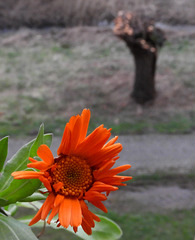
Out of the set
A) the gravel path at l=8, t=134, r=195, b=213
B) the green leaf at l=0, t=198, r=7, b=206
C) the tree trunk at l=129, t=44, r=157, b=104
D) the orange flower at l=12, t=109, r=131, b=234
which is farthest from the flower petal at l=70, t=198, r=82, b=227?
the tree trunk at l=129, t=44, r=157, b=104

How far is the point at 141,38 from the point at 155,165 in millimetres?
953

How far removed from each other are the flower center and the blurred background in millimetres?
1697

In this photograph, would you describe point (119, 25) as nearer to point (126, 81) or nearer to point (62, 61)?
point (126, 81)

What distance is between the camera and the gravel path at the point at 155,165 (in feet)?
7.87

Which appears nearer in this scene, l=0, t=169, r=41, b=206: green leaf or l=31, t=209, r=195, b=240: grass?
l=0, t=169, r=41, b=206: green leaf

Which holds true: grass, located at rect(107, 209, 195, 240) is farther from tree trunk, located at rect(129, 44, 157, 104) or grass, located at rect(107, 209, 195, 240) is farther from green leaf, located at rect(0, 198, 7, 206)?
green leaf, located at rect(0, 198, 7, 206)

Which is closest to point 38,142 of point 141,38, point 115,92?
point 141,38

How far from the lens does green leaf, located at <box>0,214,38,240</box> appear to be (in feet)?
1.57

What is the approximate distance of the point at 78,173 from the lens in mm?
451

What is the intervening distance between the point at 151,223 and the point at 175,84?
5.73ft

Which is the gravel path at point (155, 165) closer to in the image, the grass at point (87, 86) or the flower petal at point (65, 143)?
the grass at point (87, 86)

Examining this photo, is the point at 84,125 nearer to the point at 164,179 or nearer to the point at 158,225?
the point at 158,225


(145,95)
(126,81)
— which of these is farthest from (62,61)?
(145,95)

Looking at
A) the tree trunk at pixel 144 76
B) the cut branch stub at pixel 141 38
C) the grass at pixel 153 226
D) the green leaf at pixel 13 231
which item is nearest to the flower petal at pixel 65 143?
the green leaf at pixel 13 231
